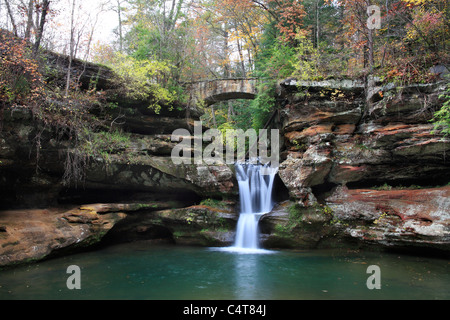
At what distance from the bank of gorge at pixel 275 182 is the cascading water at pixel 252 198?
32cm

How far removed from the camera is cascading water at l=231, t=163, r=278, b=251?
433 inches

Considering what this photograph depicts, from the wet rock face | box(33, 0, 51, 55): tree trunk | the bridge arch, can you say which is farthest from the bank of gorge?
the bridge arch

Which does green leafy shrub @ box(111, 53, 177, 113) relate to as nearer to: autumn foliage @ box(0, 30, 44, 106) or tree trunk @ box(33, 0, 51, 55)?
→ tree trunk @ box(33, 0, 51, 55)

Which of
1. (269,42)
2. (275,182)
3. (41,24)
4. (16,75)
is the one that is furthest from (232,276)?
(269,42)

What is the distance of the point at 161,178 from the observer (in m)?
11.7

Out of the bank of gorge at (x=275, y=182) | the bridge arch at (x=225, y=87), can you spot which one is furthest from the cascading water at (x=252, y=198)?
the bridge arch at (x=225, y=87)

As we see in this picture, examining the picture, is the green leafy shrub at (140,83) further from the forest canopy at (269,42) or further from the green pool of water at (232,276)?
the green pool of water at (232,276)

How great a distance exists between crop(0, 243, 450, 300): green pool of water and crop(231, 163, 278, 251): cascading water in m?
1.20

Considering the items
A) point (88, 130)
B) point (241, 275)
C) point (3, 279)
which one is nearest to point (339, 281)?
point (241, 275)

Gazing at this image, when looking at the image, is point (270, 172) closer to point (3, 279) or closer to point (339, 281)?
point (339, 281)

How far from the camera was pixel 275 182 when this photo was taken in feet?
41.3

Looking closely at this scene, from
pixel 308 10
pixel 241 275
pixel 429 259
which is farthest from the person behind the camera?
pixel 308 10

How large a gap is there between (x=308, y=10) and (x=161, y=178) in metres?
15.7

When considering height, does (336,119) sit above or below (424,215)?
above
